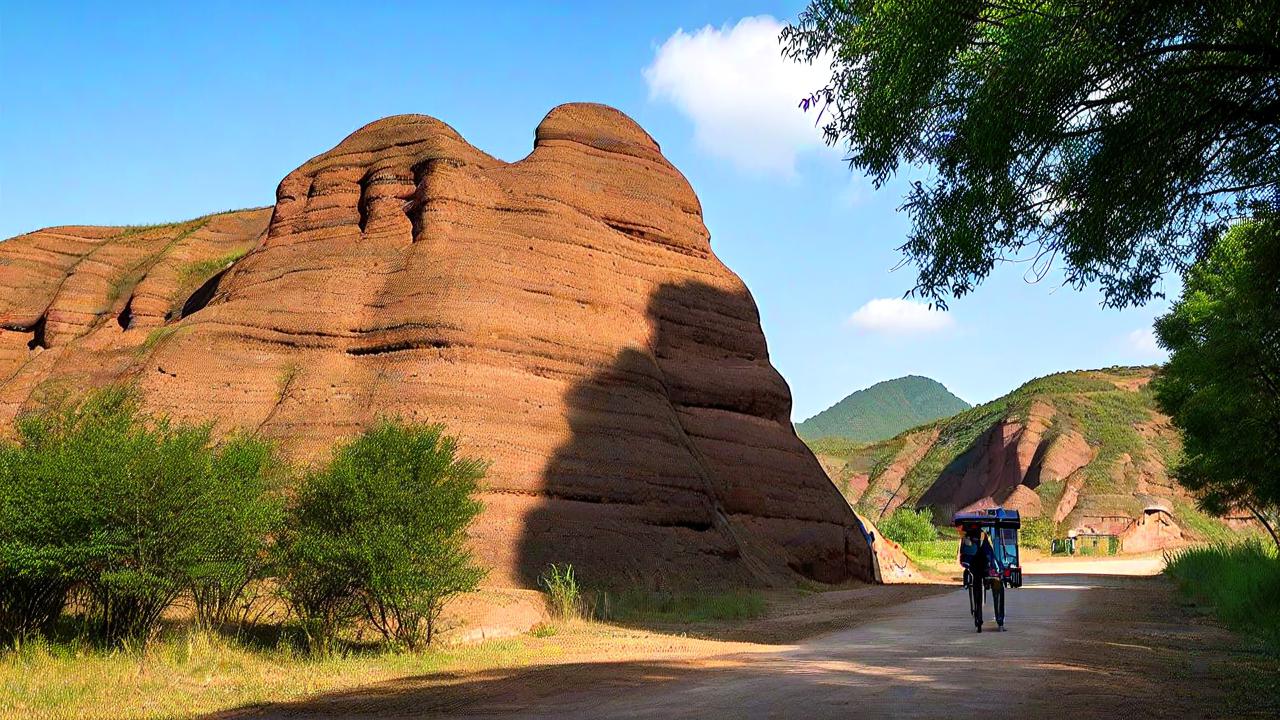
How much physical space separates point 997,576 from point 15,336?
4524 centimetres

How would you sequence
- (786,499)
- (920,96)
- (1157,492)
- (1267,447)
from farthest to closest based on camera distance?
1. (1157,492)
2. (786,499)
3. (1267,447)
4. (920,96)

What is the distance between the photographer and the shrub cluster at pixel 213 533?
47.2 ft

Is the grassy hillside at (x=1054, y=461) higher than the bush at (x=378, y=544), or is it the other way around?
the grassy hillside at (x=1054, y=461)

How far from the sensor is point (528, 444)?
27.1 m

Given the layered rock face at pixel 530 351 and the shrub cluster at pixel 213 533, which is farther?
the layered rock face at pixel 530 351

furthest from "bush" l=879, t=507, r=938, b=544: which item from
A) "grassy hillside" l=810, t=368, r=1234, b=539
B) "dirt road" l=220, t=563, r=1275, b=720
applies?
"dirt road" l=220, t=563, r=1275, b=720

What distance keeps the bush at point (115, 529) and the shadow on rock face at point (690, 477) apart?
1015cm

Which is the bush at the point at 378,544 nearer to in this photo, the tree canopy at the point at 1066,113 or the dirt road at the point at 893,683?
the dirt road at the point at 893,683

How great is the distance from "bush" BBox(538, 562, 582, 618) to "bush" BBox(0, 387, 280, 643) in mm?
7622

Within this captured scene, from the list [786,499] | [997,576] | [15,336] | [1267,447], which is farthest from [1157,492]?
[15,336]

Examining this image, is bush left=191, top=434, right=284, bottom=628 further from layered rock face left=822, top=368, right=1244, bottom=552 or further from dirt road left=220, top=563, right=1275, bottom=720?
layered rock face left=822, top=368, right=1244, bottom=552

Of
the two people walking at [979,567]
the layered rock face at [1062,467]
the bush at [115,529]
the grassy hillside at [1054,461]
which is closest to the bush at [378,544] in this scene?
the bush at [115,529]

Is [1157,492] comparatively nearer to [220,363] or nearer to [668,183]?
[668,183]

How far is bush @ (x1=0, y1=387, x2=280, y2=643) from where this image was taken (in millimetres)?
14227
